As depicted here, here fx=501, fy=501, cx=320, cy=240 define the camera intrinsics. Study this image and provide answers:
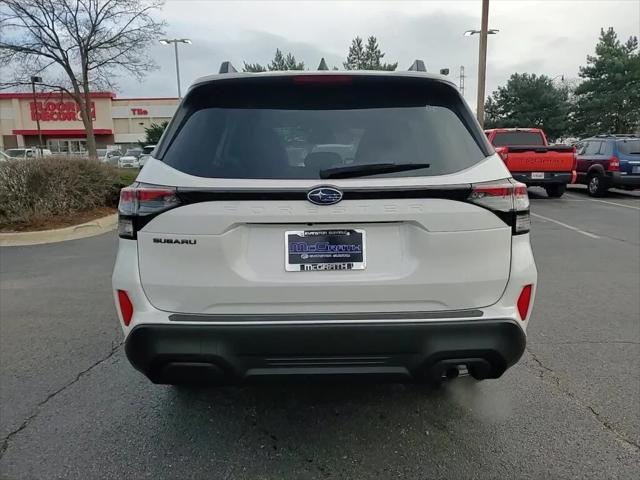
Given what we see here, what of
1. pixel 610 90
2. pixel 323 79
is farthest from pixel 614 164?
pixel 610 90

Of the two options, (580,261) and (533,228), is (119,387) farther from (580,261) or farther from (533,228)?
(533,228)

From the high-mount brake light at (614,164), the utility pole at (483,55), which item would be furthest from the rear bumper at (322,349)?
the utility pole at (483,55)

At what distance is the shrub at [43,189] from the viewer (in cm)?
975

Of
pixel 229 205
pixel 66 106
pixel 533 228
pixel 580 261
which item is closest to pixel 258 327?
pixel 229 205

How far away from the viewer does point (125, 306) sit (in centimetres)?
235

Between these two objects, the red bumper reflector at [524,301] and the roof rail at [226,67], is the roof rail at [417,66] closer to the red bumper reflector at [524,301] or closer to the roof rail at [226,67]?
the roof rail at [226,67]

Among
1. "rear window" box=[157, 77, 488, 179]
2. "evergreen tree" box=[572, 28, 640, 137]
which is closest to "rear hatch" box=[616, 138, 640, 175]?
"rear window" box=[157, 77, 488, 179]

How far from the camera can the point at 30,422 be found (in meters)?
2.94

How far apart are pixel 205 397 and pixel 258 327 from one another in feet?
4.19

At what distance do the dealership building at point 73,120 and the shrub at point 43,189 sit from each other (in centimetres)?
A: 4851

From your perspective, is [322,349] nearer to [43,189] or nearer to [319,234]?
[319,234]

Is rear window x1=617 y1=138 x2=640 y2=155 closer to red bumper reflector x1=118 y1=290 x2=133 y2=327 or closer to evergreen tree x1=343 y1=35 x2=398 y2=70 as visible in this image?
red bumper reflector x1=118 y1=290 x2=133 y2=327

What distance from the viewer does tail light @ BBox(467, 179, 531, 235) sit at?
2.27m

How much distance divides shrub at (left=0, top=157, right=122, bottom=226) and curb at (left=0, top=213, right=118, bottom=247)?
750 mm
